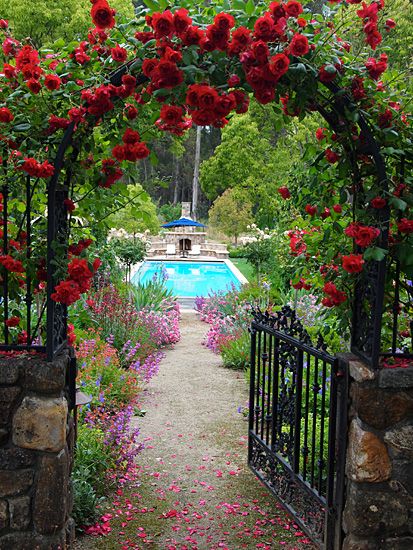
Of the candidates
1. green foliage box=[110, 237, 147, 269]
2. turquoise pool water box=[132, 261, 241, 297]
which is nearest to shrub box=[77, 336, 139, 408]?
green foliage box=[110, 237, 147, 269]

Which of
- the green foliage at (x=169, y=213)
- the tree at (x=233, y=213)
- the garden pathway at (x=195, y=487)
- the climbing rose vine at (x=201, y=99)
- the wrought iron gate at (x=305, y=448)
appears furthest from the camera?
the green foliage at (x=169, y=213)

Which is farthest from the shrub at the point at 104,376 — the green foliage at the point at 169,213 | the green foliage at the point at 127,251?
the green foliage at the point at 169,213

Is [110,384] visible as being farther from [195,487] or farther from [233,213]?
[233,213]

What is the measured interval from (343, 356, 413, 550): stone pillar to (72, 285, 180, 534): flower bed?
1517mm

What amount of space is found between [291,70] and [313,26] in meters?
0.28

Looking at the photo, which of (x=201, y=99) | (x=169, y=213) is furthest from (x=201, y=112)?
(x=169, y=213)

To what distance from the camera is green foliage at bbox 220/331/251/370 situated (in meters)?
7.20

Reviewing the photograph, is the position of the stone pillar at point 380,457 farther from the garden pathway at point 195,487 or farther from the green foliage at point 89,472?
the green foliage at point 89,472

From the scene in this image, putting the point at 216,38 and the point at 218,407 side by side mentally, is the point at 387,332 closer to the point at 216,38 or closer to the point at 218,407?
the point at 216,38

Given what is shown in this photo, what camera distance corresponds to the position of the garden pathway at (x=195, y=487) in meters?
3.41

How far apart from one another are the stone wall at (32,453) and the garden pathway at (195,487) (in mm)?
623

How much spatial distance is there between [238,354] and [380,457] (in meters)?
4.52

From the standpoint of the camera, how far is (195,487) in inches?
161

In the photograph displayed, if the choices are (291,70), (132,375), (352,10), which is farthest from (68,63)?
(132,375)
